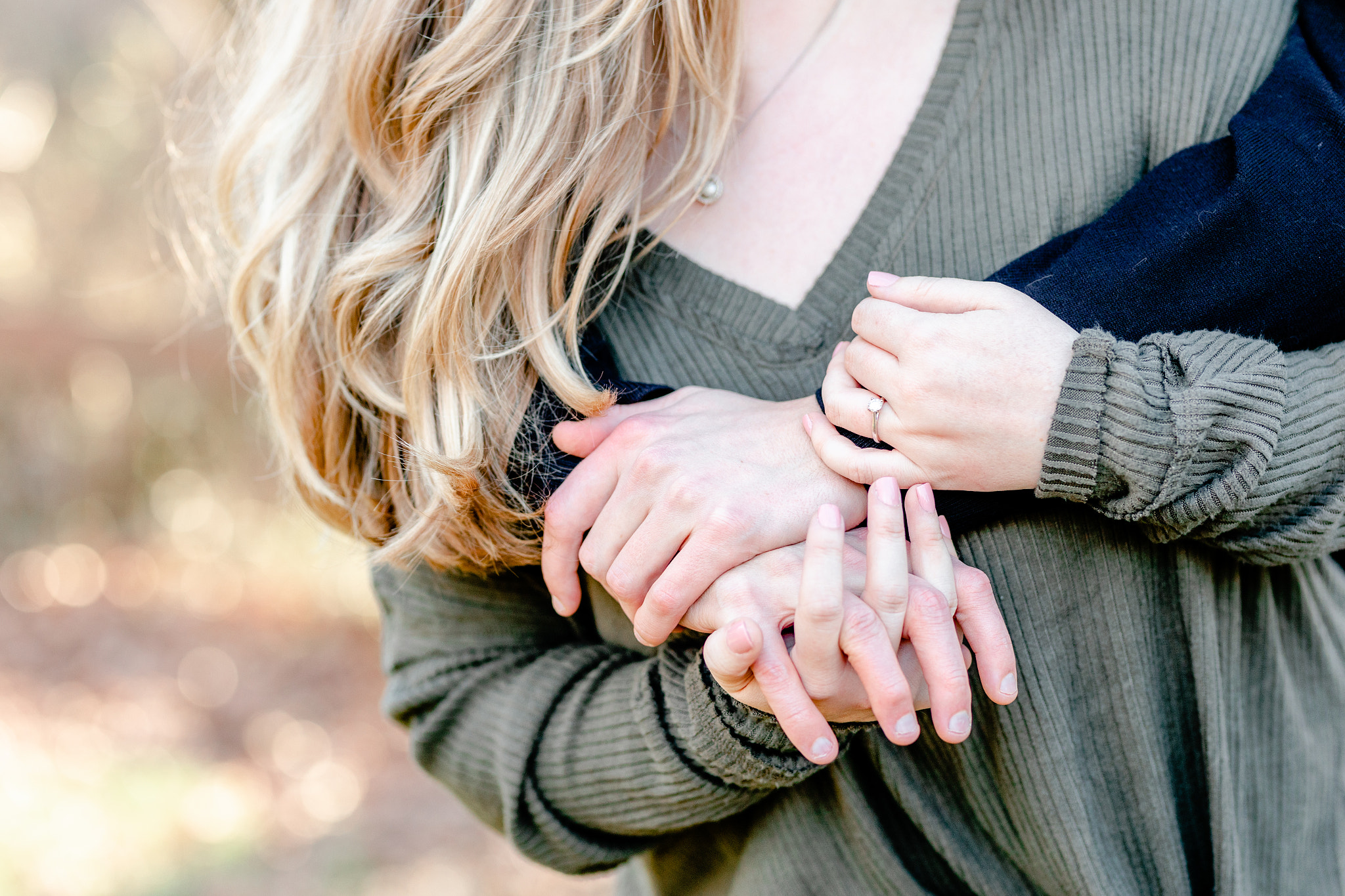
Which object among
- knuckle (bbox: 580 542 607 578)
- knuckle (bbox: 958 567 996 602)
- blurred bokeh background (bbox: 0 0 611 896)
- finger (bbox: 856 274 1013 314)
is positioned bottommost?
blurred bokeh background (bbox: 0 0 611 896)

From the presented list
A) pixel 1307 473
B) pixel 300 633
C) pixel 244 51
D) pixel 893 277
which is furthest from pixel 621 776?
pixel 300 633

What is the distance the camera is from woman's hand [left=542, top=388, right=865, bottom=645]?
95 cm

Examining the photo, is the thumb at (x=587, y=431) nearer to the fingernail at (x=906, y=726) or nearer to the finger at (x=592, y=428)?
Answer: the finger at (x=592, y=428)

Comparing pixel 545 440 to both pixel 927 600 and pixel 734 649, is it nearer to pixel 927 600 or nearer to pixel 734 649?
pixel 734 649

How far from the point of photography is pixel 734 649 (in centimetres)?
87

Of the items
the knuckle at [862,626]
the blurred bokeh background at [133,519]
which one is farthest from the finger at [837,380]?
the blurred bokeh background at [133,519]

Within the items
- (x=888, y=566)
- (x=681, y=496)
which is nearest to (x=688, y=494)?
(x=681, y=496)

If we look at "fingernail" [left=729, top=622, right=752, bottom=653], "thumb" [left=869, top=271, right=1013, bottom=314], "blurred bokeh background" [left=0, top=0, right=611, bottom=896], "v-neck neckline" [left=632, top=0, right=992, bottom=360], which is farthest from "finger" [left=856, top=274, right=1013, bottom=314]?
"blurred bokeh background" [left=0, top=0, right=611, bottom=896]

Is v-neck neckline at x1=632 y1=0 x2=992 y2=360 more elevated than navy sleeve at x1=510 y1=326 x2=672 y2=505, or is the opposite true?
v-neck neckline at x1=632 y1=0 x2=992 y2=360

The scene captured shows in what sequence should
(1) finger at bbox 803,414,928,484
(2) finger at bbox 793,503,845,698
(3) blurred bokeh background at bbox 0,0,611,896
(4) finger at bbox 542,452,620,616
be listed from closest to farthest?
(2) finger at bbox 793,503,845,698 → (1) finger at bbox 803,414,928,484 → (4) finger at bbox 542,452,620,616 → (3) blurred bokeh background at bbox 0,0,611,896

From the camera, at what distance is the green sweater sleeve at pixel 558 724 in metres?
1.06

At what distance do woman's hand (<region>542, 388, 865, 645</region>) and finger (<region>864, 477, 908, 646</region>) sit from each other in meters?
0.11

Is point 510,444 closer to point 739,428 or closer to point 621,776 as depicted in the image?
point 739,428

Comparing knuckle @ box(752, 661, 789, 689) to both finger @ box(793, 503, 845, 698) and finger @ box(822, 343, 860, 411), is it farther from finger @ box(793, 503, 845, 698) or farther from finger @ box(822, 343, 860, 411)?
finger @ box(822, 343, 860, 411)
